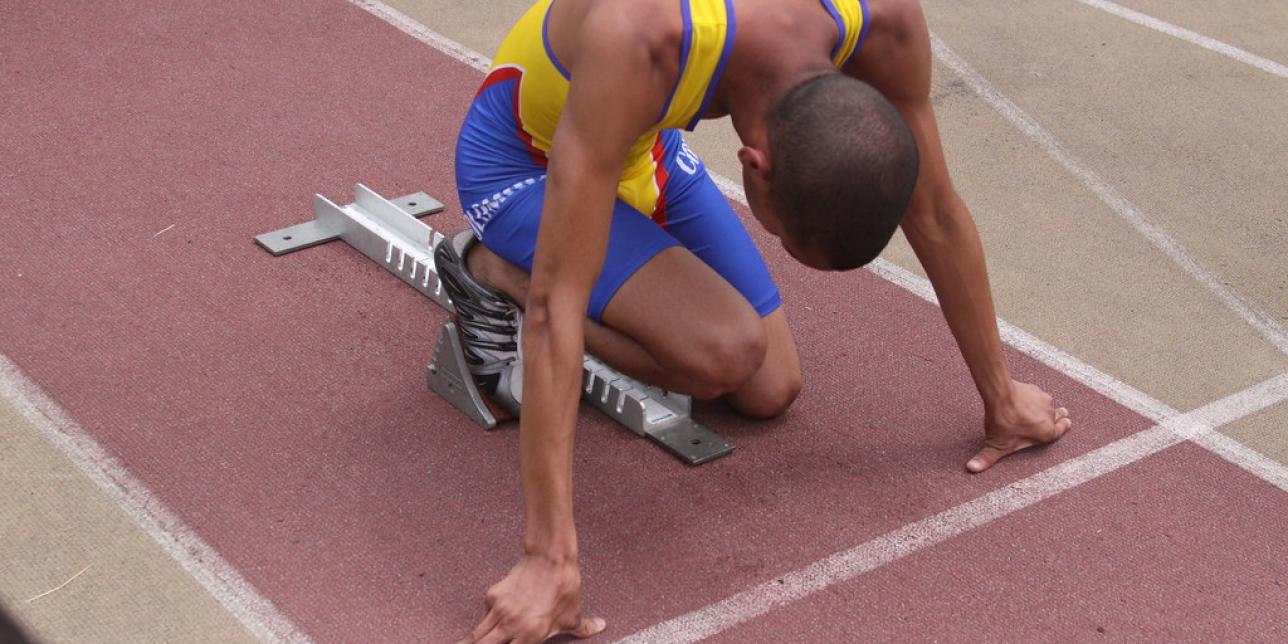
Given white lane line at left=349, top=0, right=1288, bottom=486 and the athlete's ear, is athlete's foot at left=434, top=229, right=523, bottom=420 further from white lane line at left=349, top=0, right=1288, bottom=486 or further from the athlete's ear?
the athlete's ear

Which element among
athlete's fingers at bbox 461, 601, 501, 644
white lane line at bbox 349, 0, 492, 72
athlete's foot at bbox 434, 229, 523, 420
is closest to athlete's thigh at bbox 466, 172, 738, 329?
athlete's foot at bbox 434, 229, 523, 420

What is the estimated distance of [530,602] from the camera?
8.79 feet

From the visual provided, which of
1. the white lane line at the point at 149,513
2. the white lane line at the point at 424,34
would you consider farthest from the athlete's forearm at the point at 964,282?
the white lane line at the point at 424,34

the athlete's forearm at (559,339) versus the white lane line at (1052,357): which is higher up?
the athlete's forearm at (559,339)

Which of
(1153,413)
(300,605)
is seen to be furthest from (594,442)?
(1153,413)

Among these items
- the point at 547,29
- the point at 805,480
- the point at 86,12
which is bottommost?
the point at 86,12

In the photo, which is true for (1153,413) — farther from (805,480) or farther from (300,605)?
(300,605)

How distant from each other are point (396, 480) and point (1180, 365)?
2.10 meters

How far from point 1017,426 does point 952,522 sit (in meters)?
0.33

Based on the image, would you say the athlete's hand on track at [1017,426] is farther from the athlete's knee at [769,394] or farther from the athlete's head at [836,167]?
the athlete's head at [836,167]

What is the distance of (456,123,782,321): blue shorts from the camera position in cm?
333

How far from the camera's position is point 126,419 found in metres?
3.42

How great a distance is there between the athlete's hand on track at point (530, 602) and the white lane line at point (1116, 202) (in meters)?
2.34

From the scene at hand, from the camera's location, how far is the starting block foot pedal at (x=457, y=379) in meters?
3.51
